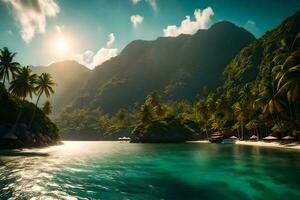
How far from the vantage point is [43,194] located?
637 inches

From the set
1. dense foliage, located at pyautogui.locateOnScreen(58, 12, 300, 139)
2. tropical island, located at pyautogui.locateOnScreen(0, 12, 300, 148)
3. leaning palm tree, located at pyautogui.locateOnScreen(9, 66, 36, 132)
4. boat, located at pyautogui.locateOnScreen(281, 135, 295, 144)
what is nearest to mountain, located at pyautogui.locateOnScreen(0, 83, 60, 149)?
tropical island, located at pyautogui.locateOnScreen(0, 12, 300, 148)

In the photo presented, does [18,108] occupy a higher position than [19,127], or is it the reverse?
[18,108]

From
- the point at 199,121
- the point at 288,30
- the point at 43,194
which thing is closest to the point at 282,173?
the point at 43,194

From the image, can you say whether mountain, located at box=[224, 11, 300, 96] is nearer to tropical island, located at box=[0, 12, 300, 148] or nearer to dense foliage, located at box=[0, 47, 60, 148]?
tropical island, located at box=[0, 12, 300, 148]

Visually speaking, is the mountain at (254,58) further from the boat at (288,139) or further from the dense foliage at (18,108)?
the dense foliage at (18,108)

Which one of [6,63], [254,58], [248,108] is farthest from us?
[254,58]

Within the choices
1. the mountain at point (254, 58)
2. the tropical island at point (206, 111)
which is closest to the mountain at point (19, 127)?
the tropical island at point (206, 111)

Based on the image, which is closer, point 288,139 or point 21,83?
point 288,139

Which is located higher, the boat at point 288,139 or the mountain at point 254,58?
the mountain at point 254,58

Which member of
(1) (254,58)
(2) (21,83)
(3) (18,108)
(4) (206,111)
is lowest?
(3) (18,108)

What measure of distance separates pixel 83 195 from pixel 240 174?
1478 centimetres

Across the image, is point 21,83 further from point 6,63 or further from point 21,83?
point 6,63

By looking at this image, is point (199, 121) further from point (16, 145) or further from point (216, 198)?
point (216, 198)

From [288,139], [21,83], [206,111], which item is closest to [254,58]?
[206,111]
